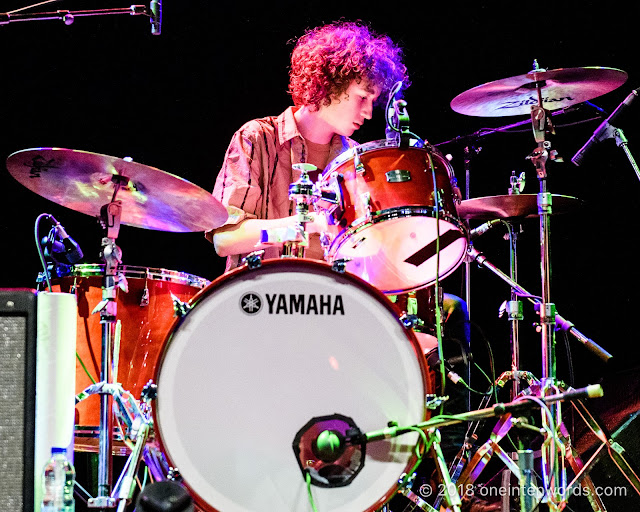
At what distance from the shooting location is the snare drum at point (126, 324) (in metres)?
3.28

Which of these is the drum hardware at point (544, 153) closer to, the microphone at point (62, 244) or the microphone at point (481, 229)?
the microphone at point (481, 229)

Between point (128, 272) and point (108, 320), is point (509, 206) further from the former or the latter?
Result: point (108, 320)

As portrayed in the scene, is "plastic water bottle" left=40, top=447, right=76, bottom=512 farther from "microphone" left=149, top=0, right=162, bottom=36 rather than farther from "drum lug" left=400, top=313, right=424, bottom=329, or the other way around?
"microphone" left=149, top=0, right=162, bottom=36

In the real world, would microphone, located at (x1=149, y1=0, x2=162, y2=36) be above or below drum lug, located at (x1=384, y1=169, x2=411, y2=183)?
above

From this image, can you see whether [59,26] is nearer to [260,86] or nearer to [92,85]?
[92,85]

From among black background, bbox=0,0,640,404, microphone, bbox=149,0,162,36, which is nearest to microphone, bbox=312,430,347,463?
microphone, bbox=149,0,162,36

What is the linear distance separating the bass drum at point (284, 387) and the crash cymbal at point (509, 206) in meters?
1.26

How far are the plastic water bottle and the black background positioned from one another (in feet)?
9.58

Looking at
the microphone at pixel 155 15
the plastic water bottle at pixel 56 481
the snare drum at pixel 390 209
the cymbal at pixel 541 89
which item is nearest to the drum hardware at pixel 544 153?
the cymbal at pixel 541 89

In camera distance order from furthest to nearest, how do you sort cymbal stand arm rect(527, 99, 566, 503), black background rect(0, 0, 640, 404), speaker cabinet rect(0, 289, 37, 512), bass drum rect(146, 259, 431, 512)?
black background rect(0, 0, 640, 404) → cymbal stand arm rect(527, 99, 566, 503) → bass drum rect(146, 259, 431, 512) → speaker cabinet rect(0, 289, 37, 512)

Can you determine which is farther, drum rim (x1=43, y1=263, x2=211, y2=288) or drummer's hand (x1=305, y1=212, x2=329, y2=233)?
drum rim (x1=43, y1=263, x2=211, y2=288)

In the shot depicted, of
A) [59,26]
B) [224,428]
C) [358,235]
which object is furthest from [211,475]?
[59,26]

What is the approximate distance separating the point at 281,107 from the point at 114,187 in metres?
2.14

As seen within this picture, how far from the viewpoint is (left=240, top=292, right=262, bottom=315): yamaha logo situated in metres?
2.32
